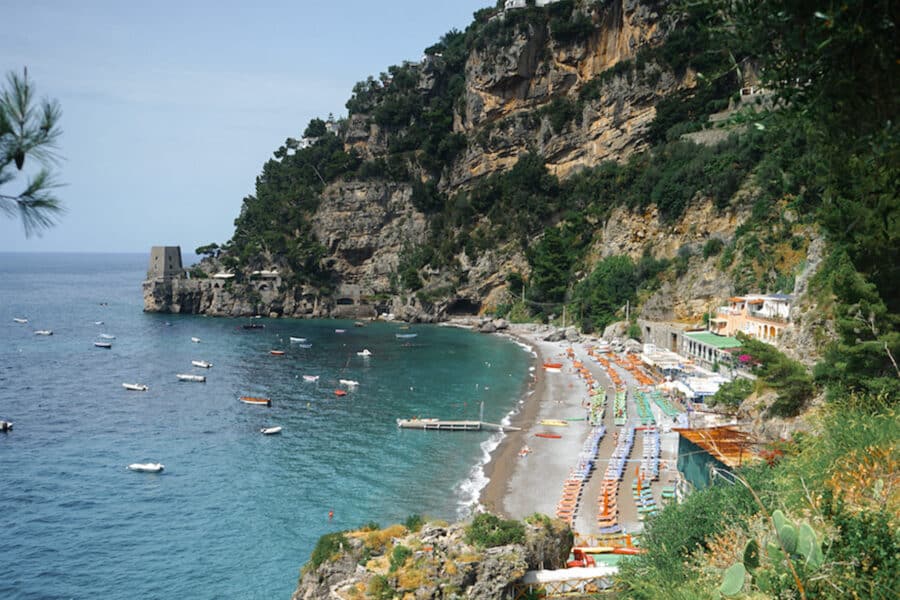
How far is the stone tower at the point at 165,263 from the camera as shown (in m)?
76.9

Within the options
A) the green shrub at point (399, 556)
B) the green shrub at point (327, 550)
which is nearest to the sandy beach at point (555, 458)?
the green shrub at point (327, 550)

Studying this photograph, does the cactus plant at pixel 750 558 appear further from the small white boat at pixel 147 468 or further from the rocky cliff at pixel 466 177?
the rocky cliff at pixel 466 177

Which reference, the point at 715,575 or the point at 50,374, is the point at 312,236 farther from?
the point at 715,575

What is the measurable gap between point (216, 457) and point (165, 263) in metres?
56.4

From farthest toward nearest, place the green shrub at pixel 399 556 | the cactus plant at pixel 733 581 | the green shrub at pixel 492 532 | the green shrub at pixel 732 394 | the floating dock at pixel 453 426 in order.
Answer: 1. the floating dock at pixel 453 426
2. the green shrub at pixel 732 394
3. the green shrub at pixel 492 532
4. the green shrub at pixel 399 556
5. the cactus plant at pixel 733 581

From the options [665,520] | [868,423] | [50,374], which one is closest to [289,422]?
[50,374]

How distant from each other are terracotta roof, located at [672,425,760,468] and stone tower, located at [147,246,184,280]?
73.0 m

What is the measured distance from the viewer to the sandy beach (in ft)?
69.4

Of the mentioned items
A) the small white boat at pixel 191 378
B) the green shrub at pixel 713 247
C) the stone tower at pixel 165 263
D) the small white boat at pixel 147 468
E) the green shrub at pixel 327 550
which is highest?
the green shrub at pixel 713 247

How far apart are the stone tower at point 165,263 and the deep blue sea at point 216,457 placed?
23.5 meters

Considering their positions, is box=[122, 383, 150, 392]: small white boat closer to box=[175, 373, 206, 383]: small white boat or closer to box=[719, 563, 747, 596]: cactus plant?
box=[175, 373, 206, 383]: small white boat

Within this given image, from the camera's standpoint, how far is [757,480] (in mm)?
10594

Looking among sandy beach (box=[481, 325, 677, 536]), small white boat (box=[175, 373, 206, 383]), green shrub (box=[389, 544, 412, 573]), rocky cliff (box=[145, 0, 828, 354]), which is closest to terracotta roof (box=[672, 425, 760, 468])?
sandy beach (box=[481, 325, 677, 536])

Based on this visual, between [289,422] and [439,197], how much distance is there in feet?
155
